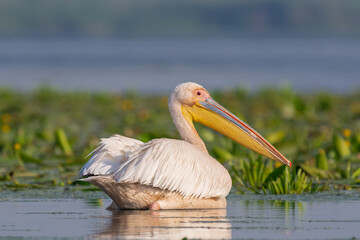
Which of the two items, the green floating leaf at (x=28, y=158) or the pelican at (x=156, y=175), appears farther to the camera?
the green floating leaf at (x=28, y=158)

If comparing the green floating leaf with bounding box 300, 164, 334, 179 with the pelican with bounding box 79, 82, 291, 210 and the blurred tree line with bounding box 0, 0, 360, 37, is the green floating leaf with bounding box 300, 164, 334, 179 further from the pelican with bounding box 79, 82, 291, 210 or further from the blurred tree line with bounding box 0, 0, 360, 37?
the blurred tree line with bounding box 0, 0, 360, 37

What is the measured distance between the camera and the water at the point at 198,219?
579 centimetres

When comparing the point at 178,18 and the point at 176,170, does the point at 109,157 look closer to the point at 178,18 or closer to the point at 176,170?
the point at 176,170

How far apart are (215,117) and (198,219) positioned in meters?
1.32

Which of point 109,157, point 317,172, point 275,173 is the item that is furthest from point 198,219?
point 317,172

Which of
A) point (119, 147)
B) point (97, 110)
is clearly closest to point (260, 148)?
point (119, 147)

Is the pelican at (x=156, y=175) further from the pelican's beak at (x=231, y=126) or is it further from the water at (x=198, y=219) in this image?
the pelican's beak at (x=231, y=126)

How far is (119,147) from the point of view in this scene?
22.3 ft

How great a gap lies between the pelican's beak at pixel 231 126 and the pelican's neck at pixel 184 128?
89 mm

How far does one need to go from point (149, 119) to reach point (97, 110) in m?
2.38

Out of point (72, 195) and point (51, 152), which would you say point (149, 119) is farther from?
point (72, 195)

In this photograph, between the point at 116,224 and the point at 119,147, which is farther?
the point at 119,147

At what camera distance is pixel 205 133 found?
34.1 feet

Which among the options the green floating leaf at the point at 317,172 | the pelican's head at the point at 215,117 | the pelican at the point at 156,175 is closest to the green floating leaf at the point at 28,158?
the pelican's head at the point at 215,117
